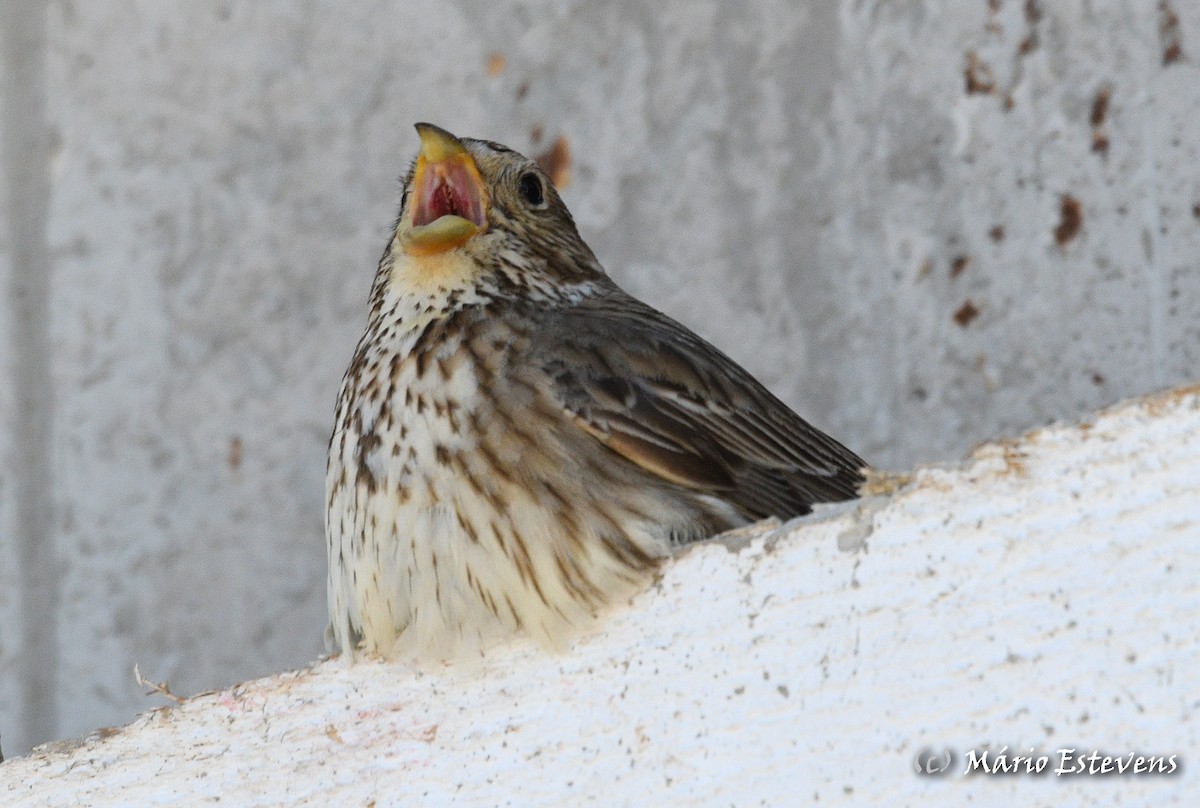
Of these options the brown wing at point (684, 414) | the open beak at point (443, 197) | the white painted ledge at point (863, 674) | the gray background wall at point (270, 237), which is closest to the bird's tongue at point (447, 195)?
the open beak at point (443, 197)

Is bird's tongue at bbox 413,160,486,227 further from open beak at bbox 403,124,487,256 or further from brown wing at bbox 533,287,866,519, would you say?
brown wing at bbox 533,287,866,519

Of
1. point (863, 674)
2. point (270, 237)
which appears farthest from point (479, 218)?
point (863, 674)

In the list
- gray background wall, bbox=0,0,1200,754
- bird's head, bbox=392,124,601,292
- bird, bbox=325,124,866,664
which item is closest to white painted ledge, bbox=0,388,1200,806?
bird, bbox=325,124,866,664

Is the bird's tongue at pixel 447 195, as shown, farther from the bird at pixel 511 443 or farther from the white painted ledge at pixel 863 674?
the white painted ledge at pixel 863 674

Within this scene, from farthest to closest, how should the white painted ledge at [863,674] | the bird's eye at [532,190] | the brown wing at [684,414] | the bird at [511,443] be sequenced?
the bird's eye at [532,190], the brown wing at [684,414], the bird at [511,443], the white painted ledge at [863,674]

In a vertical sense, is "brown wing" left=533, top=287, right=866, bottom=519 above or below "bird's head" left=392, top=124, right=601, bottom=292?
below

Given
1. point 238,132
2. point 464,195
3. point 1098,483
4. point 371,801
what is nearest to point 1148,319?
point 464,195

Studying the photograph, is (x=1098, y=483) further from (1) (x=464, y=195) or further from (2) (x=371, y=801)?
(1) (x=464, y=195)

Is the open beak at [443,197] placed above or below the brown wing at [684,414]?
above

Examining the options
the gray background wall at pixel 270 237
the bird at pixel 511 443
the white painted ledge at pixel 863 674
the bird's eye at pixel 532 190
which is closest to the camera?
the white painted ledge at pixel 863 674
